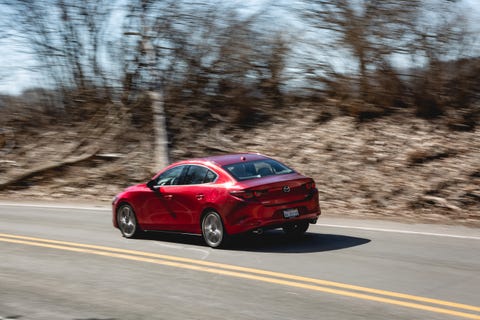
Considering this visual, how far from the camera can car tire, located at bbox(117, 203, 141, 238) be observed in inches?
518

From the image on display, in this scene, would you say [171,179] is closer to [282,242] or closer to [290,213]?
[282,242]

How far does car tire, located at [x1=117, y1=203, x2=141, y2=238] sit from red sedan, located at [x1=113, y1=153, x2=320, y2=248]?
0.44m

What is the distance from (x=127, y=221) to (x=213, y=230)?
273 centimetres

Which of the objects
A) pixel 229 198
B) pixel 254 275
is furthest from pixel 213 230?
pixel 254 275

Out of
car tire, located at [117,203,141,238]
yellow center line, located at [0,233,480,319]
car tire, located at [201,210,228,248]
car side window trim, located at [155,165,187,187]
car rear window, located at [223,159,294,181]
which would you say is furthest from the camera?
car tire, located at [117,203,141,238]

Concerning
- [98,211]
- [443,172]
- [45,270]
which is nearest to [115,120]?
[98,211]

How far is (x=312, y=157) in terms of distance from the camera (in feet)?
72.3

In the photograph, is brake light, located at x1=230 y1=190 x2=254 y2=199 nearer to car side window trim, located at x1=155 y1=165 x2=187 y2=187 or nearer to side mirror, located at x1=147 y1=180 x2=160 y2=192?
car side window trim, located at x1=155 y1=165 x2=187 y2=187

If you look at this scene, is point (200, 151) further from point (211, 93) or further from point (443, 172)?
point (443, 172)

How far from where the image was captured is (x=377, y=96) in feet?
77.2

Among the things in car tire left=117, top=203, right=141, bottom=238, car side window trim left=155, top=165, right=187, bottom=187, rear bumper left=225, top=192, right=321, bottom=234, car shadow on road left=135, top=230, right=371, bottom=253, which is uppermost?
car side window trim left=155, top=165, right=187, bottom=187

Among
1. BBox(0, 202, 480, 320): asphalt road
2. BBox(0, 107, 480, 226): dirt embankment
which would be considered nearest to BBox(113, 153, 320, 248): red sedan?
BBox(0, 202, 480, 320): asphalt road

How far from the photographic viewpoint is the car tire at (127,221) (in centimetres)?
1316

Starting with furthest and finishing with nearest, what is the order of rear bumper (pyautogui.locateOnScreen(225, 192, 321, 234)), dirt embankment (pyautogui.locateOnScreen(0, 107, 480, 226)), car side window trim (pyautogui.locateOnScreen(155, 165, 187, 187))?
dirt embankment (pyautogui.locateOnScreen(0, 107, 480, 226)), car side window trim (pyautogui.locateOnScreen(155, 165, 187, 187)), rear bumper (pyautogui.locateOnScreen(225, 192, 321, 234))
